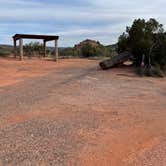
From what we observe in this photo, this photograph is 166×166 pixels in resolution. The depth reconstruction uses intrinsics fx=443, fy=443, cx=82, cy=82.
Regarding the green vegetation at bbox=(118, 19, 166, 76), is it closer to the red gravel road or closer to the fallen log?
the fallen log

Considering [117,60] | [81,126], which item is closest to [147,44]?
[117,60]

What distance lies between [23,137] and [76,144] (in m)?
1.07

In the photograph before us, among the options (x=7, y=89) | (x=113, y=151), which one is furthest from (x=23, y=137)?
(x=7, y=89)

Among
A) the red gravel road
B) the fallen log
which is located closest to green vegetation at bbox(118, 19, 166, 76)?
the fallen log

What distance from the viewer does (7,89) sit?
15695 mm

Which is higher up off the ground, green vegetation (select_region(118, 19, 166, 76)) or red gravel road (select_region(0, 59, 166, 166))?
green vegetation (select_region(118, 19, 166, 76))

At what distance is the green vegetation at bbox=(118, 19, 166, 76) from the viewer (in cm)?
2439

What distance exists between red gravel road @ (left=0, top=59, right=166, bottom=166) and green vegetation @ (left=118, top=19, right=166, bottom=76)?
8.80m

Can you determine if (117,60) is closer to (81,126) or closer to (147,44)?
(147,44)

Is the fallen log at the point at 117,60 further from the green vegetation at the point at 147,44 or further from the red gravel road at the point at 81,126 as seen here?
the red gravel road at the point at 81,126

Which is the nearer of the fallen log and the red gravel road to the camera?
the red gravel road

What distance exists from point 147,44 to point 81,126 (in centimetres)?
1595

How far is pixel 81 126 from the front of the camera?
9227 millimetres

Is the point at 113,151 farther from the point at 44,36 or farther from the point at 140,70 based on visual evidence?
the point at 44,36
